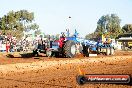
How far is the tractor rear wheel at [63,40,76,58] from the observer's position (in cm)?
1872

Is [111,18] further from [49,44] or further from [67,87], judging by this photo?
[67,87]

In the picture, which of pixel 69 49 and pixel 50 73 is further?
pixel 69 49

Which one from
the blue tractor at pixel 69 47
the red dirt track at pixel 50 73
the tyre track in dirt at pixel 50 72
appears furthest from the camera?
the blue tractor at pixel 69 47

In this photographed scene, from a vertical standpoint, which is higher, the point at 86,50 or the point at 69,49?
the point at 69,49

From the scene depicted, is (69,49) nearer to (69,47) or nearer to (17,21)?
(69,47)

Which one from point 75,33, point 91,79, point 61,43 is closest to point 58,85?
point 91,79

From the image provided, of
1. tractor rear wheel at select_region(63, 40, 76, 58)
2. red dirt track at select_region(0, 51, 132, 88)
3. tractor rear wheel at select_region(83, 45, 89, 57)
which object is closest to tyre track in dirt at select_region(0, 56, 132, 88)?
red dirt track at select_region(0, 51, 132, 88)

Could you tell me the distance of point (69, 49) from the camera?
18.8 metres

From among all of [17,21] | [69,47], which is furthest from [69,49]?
[17,21]

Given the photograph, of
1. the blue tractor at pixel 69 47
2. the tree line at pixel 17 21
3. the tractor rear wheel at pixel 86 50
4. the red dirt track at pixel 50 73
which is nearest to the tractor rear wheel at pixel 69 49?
the blue tractor at pixel 69 47

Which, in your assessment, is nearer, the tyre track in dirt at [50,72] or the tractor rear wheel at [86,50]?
the tyre track in dirt at [50,72]

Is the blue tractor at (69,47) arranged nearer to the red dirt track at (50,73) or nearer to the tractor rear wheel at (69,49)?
the tractor rear wheel at (69,49)

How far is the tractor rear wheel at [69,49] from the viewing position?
737 inches

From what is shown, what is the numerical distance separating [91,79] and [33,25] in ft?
197
